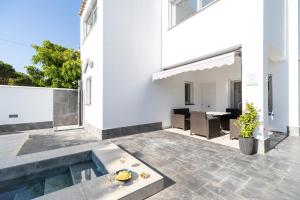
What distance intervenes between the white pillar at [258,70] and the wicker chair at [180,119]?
625 cm

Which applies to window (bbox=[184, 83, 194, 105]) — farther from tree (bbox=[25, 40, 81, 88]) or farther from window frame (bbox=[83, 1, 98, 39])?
tree (bbox=[25, 40, 81, 88])

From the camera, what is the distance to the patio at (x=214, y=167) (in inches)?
191

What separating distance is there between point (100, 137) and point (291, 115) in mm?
14846

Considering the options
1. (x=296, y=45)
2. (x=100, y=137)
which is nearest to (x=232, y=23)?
(x=296, y=45)

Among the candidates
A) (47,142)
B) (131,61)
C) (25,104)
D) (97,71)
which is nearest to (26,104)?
(25,104)

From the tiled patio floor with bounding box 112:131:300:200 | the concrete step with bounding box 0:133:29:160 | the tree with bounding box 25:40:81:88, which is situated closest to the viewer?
the tiled patio floor with bounding box 112:131:300:200

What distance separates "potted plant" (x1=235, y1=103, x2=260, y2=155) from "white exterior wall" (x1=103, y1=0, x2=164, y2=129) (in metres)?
7.56

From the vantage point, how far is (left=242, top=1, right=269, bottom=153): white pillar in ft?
26.0

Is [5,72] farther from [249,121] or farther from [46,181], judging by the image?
[249,121]

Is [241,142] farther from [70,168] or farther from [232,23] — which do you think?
[70,168]

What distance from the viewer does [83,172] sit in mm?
6895

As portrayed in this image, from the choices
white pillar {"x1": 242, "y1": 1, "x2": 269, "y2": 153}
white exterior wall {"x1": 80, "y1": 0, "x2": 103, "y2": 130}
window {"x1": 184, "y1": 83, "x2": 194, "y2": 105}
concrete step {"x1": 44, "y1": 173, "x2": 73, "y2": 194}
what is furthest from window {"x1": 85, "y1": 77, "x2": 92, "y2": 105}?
white pillar {"x1": 242, "y1": 1, "x2": 269, "y2": 153}

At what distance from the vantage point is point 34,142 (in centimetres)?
1080

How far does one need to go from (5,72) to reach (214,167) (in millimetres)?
53012
